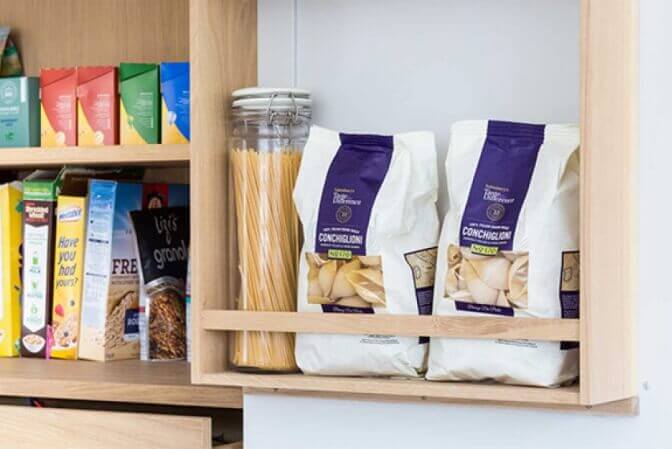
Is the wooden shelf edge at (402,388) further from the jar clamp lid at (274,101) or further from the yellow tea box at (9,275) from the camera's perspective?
the yellow tea box at (9,275)

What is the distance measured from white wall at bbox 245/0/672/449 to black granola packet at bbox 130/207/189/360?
0.49 metres

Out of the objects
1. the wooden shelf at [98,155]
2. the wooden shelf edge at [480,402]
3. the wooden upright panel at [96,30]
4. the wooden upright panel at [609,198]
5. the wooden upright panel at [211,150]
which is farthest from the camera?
the wooden upright panel at [96,30]

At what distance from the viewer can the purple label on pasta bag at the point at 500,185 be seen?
1.40 metres

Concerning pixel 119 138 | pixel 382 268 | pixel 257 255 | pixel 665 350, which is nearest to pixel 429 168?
pixel 382 268

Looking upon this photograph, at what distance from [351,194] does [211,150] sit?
238mm

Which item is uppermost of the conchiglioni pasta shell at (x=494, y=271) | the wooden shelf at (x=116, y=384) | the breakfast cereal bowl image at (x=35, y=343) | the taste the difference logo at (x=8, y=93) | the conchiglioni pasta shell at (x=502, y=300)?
the taste the difference logo at (x=8, y=93)

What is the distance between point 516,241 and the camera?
1.39 meters

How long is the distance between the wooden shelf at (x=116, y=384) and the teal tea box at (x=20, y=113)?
0.43 m

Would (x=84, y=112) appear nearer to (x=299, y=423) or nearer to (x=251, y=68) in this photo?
(x=251, y=68)

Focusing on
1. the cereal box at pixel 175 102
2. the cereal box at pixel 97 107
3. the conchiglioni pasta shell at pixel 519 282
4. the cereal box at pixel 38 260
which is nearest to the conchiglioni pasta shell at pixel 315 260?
the conchiglioni pasta shell at pixel 519 282

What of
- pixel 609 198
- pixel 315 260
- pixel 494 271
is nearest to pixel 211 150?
pixel 315 260

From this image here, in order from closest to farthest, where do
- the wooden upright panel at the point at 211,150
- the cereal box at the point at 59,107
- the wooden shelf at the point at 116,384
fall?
1. the wooden upright panel at the point at 211,150
2. the wooden shelf at the point at 116,384
3. the cereal box at the point at 59,107

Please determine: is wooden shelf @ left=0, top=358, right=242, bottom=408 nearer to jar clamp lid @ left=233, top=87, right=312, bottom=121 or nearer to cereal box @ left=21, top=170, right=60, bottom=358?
cereal box @ left=21, top=170, right=60, bottom=358

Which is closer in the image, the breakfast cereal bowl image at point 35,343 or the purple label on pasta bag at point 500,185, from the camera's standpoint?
the purple label on pasta bag at point 500,185
